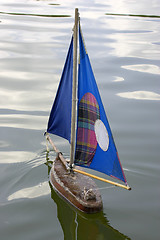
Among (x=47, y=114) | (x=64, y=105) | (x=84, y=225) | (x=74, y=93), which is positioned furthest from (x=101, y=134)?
(x=47, y=114)

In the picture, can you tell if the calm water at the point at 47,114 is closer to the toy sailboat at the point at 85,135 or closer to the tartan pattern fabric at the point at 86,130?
the toy sailboat at the point at 85,135

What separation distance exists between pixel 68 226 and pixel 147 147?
4.41 m

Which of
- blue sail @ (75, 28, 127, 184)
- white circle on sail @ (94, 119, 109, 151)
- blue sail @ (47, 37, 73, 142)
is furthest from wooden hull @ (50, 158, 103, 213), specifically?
white circle on sail @ (94, 119, 109, 151)

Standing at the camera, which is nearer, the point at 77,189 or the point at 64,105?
the point at 77,189

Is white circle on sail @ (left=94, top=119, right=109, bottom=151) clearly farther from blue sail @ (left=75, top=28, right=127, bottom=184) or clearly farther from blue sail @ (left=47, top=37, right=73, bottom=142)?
blue sail @ (left=47, top=37, right=73, bottom=142)

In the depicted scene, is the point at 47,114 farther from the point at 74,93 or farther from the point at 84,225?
the point at 84,225

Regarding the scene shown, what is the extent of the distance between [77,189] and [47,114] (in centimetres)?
581

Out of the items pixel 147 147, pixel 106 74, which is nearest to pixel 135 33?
pixel 106 74

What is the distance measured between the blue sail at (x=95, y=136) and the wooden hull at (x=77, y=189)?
1.79 feet

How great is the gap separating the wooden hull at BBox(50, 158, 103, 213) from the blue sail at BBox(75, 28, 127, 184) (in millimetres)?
547

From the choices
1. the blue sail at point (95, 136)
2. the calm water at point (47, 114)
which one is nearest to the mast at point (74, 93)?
the blue sail at point (95, 136)

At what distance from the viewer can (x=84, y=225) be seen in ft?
31.6

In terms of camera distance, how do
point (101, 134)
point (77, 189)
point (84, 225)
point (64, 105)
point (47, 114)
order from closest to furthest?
point (84, 225), point (101, 134), point (77, 189), point (64, 105), point (47, 114)

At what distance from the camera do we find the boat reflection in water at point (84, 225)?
30.8ft
